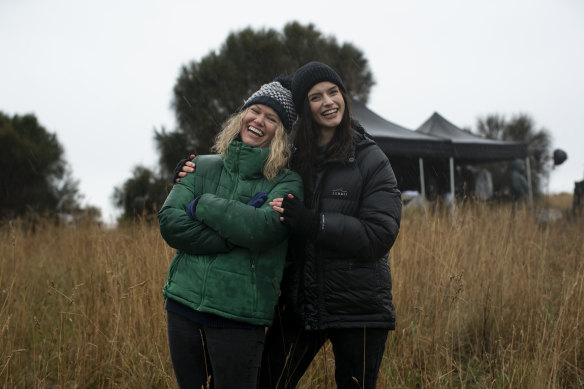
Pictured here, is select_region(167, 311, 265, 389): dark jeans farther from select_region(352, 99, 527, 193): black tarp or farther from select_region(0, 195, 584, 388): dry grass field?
select_region(352, 99, 527, 193): black tarp

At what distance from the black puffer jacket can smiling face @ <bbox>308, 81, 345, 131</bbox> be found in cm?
14

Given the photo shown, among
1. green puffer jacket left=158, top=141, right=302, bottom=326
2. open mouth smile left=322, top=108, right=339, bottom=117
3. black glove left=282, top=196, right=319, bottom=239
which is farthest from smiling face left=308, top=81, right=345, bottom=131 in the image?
black glove left=282, top=196, right=319, bottom=239

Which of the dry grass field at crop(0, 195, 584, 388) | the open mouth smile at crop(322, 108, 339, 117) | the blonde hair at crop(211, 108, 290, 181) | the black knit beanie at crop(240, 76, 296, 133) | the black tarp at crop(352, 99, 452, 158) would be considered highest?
the black tarp at crop(352, 99, 452, 158)

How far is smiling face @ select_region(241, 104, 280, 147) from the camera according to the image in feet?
5.44

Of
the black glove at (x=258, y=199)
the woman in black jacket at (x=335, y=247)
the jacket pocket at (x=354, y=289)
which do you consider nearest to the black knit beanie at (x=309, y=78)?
the woman in black jacket at (x=335, y=247)

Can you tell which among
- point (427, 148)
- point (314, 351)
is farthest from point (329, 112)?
point (427, 148)

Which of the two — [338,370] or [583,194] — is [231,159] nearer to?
[338,370]

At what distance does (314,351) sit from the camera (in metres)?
1.70

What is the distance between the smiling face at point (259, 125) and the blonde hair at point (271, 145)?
0.8 inches

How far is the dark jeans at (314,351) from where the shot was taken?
1551 millimetres

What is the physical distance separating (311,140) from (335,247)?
426 mm

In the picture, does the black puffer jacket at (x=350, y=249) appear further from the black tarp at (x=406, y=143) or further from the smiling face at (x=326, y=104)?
the black tarp at (x=406, y=143)

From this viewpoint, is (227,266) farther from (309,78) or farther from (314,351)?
(309,78)

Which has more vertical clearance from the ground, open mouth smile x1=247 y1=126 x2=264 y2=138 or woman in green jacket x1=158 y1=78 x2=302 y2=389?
open mouth smile x1=247 y1=126 x2=264 y2=138
